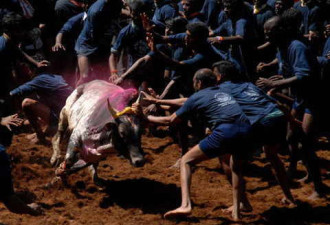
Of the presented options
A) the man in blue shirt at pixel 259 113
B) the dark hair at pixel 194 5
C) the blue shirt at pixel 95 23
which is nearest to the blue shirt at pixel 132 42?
the blue shirt at pixel 95 23

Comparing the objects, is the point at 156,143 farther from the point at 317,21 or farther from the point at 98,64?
the point at 317,21

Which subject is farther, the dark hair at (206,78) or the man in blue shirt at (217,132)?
the dark hair at (206,78)

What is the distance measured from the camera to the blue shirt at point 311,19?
395 inches

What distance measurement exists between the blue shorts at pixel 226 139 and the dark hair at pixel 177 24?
3.19 meters

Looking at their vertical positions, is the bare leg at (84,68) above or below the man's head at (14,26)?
below

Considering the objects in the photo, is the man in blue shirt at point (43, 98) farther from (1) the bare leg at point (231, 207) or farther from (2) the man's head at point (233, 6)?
(1) the bare leg at point (231, 207)

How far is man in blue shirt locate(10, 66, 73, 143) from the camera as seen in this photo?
10227 mm

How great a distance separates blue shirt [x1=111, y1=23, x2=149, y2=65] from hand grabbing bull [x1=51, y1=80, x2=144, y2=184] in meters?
1.07

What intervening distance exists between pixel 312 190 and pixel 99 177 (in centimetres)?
332

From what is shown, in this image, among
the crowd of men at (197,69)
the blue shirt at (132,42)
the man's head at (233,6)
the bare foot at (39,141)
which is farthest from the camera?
the bare foot at (39,141)

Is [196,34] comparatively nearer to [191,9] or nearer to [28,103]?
[191,9]

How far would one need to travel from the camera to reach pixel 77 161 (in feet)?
28.8

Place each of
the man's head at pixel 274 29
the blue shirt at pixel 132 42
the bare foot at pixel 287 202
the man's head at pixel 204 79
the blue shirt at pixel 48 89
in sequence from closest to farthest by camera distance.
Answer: the man's head at pixel 204 79 → the man's head at pixel 274 29 → the bare foot at pixel 287 202 → the blue shirt at pixel 132 42 → the blue shirt at pixel 48 89

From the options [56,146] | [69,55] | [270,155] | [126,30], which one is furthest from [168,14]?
[270,155]
